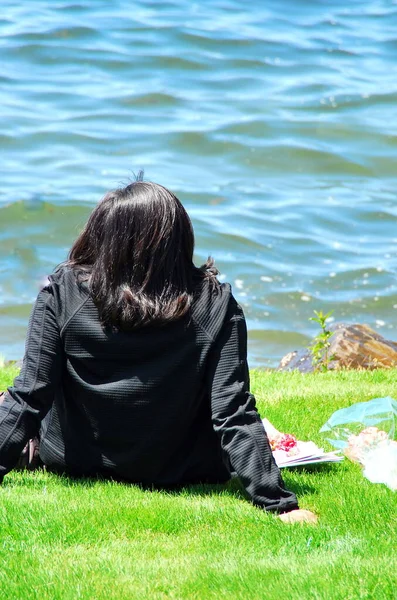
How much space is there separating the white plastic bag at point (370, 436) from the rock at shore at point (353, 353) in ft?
8.76

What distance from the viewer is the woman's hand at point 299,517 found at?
3.50 m

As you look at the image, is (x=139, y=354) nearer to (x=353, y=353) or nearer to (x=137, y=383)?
(x=137, y=383)

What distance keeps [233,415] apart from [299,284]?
7.72 m

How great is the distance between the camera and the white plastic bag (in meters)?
4.10

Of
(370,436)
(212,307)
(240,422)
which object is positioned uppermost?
(212,307)

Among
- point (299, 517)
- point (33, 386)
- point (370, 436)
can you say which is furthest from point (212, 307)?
point (370, 436)

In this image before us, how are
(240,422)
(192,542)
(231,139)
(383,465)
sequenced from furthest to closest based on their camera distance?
(231,139) → (383,465) → (240,422) → (192,542)

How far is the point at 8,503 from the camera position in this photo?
3.59 m

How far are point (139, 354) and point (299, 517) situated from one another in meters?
0.88

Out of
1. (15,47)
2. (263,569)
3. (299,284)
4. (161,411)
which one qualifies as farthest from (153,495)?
(15,47)

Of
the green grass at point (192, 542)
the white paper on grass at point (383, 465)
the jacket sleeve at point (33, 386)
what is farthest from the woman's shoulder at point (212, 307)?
the white paper on grass at point (383, 465)

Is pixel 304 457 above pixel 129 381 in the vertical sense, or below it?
below

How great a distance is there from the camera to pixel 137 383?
3.76 meters

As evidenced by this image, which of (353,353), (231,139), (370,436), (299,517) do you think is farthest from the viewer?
(231,139)
